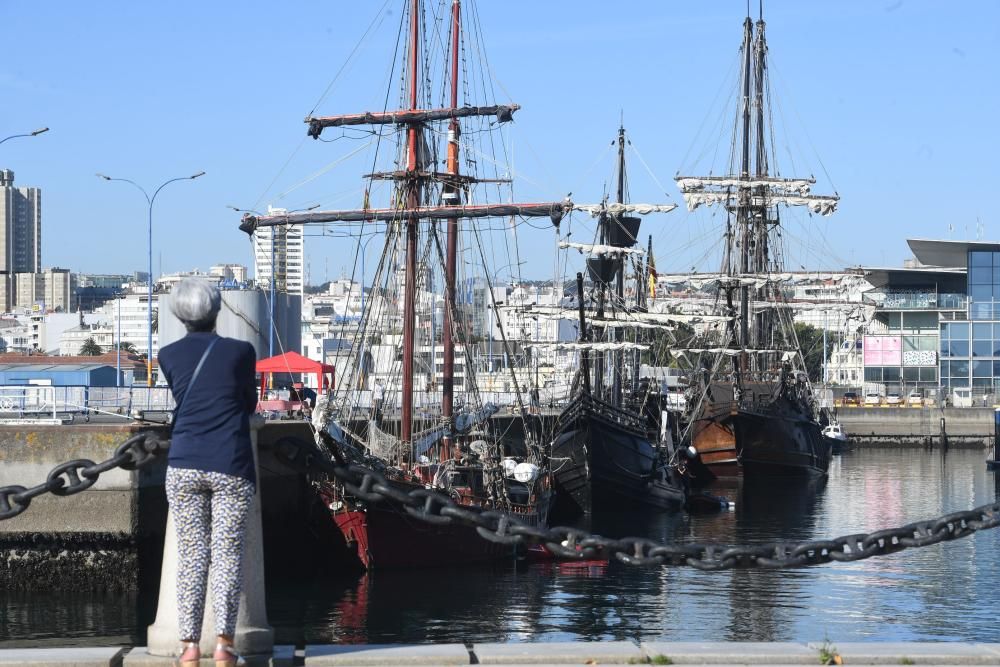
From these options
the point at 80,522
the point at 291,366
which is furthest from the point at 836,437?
the point at 80,522

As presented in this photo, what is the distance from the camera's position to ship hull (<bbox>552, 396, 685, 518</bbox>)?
147 ft

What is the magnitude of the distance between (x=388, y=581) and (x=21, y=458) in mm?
7459

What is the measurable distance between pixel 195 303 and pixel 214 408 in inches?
24.5

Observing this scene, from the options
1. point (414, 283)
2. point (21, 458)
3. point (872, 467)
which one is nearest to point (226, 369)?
point (21, 458)

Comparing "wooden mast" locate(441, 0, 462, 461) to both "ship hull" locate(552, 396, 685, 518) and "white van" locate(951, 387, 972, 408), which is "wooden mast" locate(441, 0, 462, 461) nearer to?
"ship hull" locate(552, 396, 685, 518)

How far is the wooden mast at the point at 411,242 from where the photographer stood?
3309 centimetres

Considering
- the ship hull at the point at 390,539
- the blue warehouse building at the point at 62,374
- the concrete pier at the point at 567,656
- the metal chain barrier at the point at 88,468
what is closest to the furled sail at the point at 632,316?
the blue warehouse building at the point at 62,374

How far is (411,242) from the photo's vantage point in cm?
3547

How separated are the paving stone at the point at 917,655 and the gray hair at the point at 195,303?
3.90 m

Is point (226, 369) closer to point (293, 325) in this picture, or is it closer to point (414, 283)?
point (414, 283)

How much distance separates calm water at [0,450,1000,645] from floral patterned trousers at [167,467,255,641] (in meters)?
12.0

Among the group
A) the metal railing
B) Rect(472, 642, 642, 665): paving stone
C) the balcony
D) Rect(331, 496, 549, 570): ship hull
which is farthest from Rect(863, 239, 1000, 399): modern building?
Rect(472, 642, 642, 665): paving stone

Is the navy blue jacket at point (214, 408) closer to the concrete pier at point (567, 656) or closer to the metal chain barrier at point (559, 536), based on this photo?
the concrete pier at point (567, 656)

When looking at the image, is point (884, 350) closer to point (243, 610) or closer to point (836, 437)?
point (836, 437)
